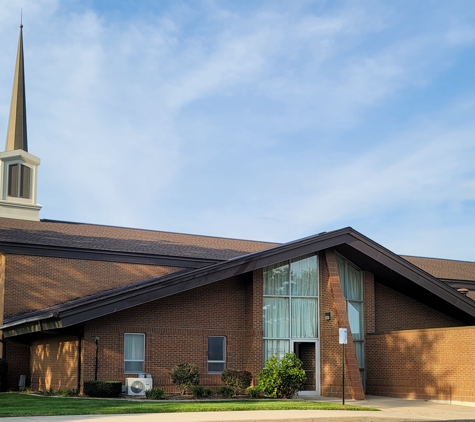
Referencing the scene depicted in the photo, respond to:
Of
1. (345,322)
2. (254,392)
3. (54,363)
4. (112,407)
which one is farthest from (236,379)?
(112,407)

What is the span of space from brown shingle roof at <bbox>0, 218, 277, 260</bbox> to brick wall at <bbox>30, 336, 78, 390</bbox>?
14.9 feet

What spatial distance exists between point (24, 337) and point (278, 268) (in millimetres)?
10404

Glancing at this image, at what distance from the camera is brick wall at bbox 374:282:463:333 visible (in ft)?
97.8

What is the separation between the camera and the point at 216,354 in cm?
2689

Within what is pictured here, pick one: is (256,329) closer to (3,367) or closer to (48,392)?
(48,392)

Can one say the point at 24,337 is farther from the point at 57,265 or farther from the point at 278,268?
the point at 278,268

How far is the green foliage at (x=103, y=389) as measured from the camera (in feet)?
75.7

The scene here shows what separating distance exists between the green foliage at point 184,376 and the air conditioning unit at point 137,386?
0.93 metres

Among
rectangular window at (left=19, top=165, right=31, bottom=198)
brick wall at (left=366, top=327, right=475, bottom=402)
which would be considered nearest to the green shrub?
brick wall at (left=366, top=327, right=475, bottom=402)

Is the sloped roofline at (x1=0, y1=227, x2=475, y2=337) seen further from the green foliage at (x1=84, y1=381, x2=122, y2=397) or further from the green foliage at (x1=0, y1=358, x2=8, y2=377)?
the green foliage at (x1=84, y1=381, x2=122, y2=397)

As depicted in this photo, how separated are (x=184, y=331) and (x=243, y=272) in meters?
2.98

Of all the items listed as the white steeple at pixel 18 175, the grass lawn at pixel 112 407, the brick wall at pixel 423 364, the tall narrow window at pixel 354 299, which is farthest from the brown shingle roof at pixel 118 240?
the grass lawn at pixel 112 407

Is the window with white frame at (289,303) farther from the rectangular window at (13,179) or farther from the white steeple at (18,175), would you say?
the rectangular window at (13,179)

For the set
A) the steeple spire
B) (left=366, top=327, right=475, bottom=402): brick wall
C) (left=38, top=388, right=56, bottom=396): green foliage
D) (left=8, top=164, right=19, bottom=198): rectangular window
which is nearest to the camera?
(left=366, top=327, right=475, bottom=402): brick wall
